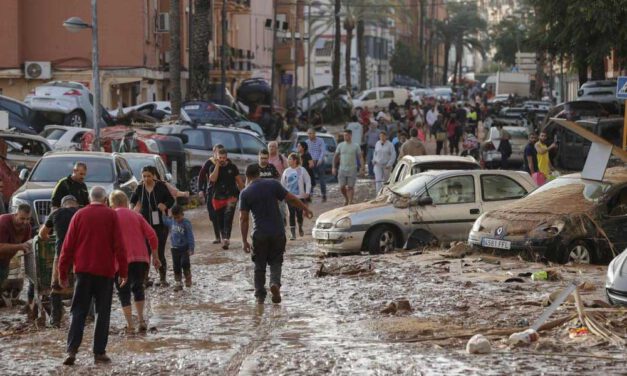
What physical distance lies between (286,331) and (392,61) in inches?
4544

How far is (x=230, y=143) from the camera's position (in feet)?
111

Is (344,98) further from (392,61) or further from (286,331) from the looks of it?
(392,61)

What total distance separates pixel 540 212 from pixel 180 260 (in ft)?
16.5

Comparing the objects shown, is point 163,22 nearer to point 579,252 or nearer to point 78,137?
point 78,137

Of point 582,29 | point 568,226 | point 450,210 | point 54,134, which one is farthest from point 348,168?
point 582,29

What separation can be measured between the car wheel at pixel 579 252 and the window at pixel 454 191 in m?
3.10

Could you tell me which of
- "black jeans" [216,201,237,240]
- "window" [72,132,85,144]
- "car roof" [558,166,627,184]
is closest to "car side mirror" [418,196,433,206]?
"car roof" [558,166,627,184]

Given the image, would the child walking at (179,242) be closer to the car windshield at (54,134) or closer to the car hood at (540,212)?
the car hood at (540,212)

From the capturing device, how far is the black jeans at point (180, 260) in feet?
57.1

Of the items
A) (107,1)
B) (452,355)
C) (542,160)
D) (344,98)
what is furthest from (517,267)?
(344,98)

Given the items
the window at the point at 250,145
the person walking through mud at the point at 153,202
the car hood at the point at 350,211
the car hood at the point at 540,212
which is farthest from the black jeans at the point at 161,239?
the window at the point at 250,145

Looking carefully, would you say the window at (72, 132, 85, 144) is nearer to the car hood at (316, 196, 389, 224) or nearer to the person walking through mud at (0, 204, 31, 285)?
the car hood at (316, 196, 389, 224)

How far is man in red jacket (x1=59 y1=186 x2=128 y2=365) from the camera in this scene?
1198 cm

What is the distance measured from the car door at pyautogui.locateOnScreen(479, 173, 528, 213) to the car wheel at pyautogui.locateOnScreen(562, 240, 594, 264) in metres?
2.95
